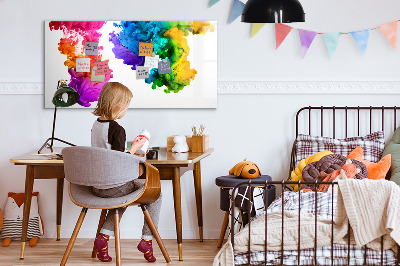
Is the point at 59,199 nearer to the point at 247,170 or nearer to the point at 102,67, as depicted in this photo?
the point at 102,67

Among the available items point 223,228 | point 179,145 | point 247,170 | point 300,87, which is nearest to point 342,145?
point 300,87

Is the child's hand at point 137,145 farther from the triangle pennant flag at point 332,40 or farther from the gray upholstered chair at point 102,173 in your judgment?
the triangle pennant flag at point 332,40

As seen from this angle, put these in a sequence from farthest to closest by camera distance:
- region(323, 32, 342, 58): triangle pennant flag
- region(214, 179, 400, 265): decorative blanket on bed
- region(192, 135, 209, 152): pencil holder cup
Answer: region(323, 32, 342, 58): triangle pennant flag → region(192, 135, 209, 152): pencil holder cup → region(214, 179, 400, 265): decorative blanket on bed

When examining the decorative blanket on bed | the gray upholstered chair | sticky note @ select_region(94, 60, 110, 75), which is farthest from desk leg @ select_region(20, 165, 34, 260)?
the decorative blanket on bed

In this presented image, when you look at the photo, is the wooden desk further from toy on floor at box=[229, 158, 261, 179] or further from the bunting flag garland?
the bunting flag garland

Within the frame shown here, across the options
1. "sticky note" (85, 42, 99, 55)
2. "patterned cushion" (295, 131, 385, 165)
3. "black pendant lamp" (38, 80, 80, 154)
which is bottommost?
"patterned cushion" (295, 131, 385, 165)

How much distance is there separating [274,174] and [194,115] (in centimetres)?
72

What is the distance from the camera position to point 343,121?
4.45 m

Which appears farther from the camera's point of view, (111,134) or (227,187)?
(227,187)

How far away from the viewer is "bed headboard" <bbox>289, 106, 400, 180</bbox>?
4434 millimetres

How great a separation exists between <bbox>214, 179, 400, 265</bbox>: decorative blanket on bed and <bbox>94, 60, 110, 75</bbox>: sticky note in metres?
1.86

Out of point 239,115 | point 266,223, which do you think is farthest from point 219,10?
point 266,223

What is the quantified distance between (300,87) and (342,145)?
52cm

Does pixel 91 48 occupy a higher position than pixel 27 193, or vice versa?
pixel 91 48
